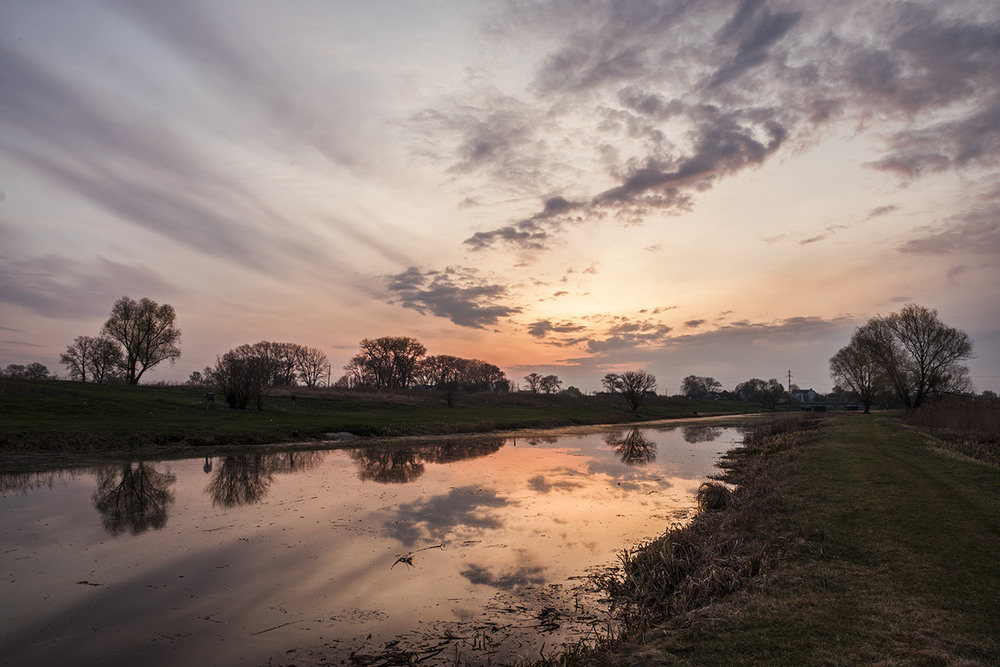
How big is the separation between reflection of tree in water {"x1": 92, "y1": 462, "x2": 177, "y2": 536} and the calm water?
8 centimetres

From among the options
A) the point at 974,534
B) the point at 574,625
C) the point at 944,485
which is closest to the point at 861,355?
the point at 944,485

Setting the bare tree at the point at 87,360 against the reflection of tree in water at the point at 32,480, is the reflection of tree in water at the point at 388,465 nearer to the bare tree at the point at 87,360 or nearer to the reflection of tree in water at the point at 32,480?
the reflection of tree in water at the point at 32,480

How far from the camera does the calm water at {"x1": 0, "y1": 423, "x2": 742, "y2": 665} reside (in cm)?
709

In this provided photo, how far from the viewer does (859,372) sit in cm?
8694

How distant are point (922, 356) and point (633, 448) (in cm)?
5590

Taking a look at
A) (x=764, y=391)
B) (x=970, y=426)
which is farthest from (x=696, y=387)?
(x=970, y=426)

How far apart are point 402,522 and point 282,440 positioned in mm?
20313

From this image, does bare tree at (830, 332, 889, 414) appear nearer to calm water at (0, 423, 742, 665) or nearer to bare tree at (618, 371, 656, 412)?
bare tree at (618, 371, 656, 412)

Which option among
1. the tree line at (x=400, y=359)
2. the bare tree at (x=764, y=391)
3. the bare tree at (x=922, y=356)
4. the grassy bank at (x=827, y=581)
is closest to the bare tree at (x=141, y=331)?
the tree line at (x=400, y=359)

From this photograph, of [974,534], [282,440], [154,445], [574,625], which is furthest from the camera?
[282,440]

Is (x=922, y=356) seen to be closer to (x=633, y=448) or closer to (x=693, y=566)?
(x=633, y=448)

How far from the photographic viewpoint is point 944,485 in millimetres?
14414

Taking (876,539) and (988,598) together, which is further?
(876,539)

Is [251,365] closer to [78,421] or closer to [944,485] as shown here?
[78,421]
